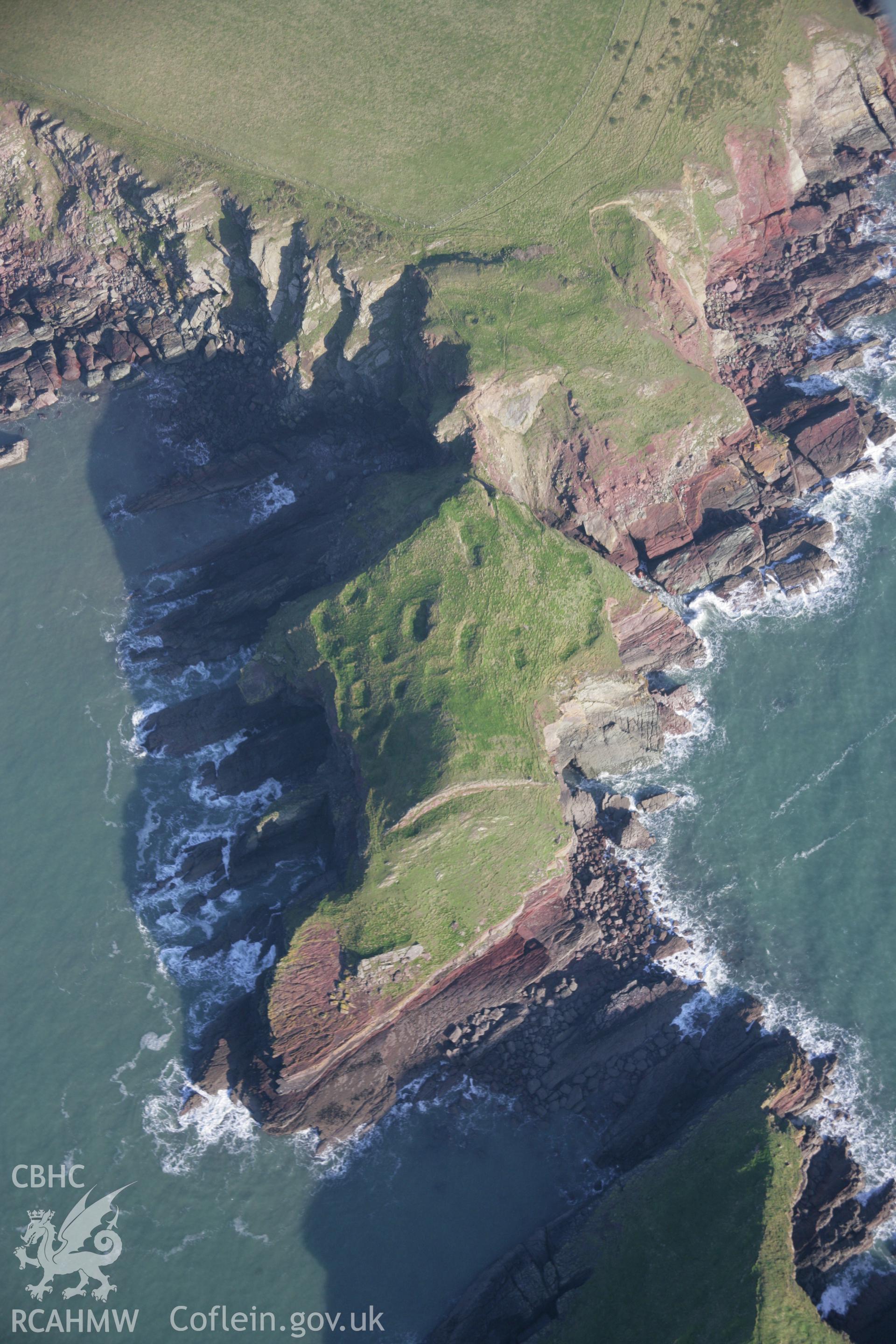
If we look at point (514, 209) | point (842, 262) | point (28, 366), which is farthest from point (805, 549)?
point (28, 366)

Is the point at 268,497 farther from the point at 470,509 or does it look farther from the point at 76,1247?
the point at 76,1247

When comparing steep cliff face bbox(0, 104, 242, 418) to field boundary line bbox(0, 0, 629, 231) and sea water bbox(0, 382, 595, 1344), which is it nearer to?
field boundary line bbox(0, 0, 629, 231)

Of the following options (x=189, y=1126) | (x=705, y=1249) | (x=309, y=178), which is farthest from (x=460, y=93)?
(x=705, y=1249)

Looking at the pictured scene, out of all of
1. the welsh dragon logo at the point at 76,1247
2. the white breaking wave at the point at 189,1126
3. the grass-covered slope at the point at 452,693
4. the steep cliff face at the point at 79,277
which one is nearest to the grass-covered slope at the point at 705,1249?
the grass-covered slope at the point at 452,693

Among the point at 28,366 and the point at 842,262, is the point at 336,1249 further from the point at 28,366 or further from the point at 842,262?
the point at 842,262

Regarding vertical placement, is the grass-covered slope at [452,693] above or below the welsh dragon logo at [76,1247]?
above

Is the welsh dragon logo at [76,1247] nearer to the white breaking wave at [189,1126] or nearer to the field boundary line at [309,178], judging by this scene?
the white breaking wave at [189,1126]
